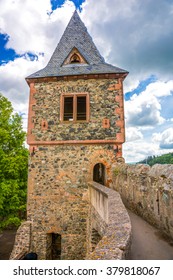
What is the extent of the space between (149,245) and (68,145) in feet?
23.4

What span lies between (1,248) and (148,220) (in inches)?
520

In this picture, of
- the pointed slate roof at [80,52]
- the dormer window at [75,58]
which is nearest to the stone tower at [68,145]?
the pointed slate roof at [80,52]

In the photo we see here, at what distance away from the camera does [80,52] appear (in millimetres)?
11820

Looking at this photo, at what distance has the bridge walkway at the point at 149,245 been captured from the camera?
298 cm

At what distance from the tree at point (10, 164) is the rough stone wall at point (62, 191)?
1.31 m

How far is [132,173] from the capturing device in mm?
6285

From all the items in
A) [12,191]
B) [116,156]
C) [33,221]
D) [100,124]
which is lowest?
[33,221]

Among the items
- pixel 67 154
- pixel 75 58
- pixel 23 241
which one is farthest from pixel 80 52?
pixel 23 241

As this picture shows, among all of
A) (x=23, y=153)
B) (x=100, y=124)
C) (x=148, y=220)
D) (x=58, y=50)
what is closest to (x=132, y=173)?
(x=148, y=220)

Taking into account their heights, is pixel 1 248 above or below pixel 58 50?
below

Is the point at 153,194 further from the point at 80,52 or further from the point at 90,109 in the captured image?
the point at 80,52

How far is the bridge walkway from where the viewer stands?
2984mm

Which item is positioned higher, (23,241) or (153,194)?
(153,194)
